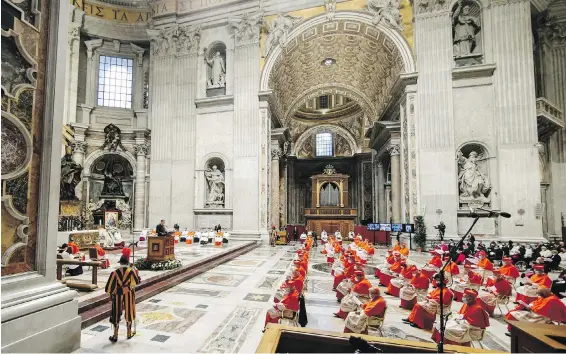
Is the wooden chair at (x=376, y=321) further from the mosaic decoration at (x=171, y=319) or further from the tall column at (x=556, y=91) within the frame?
the tall column at (x=556, y=91)

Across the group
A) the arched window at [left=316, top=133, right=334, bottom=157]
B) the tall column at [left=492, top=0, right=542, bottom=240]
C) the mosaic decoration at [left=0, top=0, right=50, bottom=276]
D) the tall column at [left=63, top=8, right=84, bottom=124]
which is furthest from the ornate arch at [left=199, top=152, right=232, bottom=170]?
the arched window at [left=316, top=133, right=334, bottom=157]

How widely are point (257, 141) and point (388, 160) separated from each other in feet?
33.8

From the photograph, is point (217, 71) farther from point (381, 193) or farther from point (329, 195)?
point (381, 193)

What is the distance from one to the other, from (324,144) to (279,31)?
1564 cm

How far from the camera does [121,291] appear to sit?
13.4 feet

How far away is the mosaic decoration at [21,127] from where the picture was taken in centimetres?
324

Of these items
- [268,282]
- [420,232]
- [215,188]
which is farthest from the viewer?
[215,188]

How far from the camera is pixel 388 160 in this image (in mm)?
21594

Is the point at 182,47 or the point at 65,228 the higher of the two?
the point at 182,47

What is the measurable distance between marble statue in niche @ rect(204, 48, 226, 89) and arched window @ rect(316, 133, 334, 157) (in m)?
15.2

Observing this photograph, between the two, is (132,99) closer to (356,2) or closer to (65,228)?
(65,228)

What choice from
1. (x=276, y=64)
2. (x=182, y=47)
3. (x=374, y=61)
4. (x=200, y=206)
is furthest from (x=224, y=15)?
(x=200, y=206)

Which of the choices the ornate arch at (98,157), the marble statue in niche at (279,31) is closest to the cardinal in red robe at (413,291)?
the marble statue in niche at (279,31)

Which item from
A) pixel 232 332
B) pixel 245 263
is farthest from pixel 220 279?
pixel 232 332
